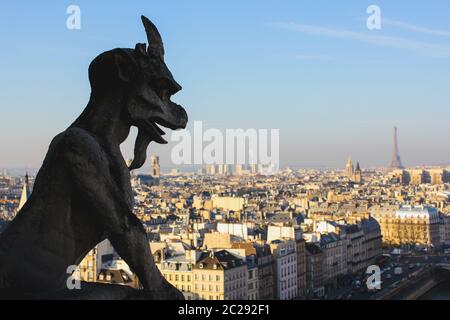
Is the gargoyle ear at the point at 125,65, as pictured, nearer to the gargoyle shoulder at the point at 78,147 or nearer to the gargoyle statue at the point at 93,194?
the gargoyle statue at the point at 93,194

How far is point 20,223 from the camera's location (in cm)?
317

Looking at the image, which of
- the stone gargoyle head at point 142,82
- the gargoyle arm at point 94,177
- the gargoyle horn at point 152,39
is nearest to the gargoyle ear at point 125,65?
the stone gargoyle head at point 142,82

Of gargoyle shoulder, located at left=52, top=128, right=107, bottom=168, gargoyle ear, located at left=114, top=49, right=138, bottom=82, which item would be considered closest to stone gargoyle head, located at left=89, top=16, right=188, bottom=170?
gargoyle ear, located at left=114, top=49, right=138, bottom=82

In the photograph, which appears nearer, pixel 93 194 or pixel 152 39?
pixel 93 194

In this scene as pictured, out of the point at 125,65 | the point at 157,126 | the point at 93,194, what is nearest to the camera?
the point at 93,194

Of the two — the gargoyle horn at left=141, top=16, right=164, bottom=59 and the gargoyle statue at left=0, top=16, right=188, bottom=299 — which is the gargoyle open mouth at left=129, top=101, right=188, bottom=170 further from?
the gargoyle horn at left=141, top=16, right=164, bottom=59

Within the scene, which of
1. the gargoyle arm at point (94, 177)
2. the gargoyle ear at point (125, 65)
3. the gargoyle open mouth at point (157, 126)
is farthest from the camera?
the gargoyle open mouth at point (157, 126)

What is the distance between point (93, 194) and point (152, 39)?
2.31 ft

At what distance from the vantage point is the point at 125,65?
10.6 ft

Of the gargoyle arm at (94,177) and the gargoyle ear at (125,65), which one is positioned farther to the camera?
the gargoyle ear at (125,65)

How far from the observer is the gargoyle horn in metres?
3.33

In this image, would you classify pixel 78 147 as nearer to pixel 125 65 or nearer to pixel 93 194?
pixel 93 194

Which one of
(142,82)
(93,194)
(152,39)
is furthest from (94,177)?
(152,39)

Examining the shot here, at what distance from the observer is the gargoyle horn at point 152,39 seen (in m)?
3.33
